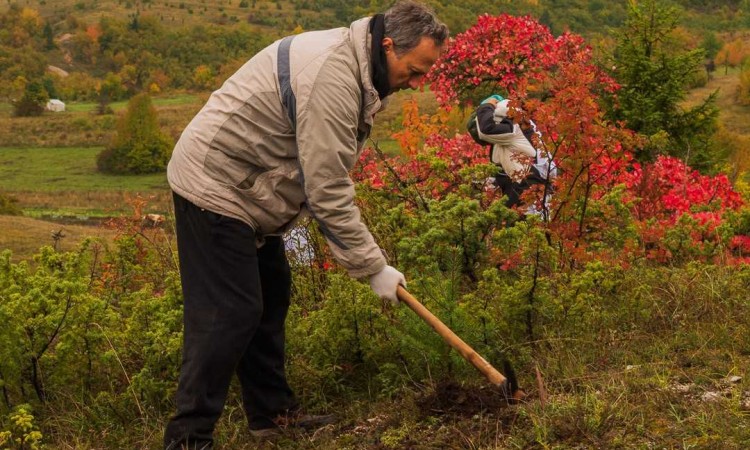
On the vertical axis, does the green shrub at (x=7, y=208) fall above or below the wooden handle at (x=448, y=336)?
below

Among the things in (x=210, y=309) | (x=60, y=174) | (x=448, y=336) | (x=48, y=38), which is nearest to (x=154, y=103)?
(x=60, y=174)

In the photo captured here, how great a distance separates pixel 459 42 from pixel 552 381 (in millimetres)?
6324

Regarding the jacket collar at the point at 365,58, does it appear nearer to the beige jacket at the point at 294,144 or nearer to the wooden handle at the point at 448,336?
the beige jacket at the point at 294,144

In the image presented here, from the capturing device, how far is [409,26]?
134 inches

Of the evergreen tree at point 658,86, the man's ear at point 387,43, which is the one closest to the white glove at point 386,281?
the man's ear at point 387,43

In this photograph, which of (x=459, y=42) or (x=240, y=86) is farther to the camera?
(x=459, y=42)

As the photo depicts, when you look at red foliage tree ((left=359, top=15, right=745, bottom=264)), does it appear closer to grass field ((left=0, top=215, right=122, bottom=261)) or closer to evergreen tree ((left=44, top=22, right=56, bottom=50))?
grass field ((left=0, top=215, right=122, bottom=261))

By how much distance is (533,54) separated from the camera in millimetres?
9539

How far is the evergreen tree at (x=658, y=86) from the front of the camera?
10586mm

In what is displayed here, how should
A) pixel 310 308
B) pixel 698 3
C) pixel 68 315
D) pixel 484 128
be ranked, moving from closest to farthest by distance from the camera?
pixel 68 315
pixel 310 308
pixel 484 128
pixel 698 3

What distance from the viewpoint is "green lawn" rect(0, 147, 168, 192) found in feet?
123

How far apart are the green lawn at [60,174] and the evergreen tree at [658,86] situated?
29329 mm

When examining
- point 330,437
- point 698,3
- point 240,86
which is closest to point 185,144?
point 240,86

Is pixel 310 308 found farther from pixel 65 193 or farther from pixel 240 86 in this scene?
pixel 65 193
